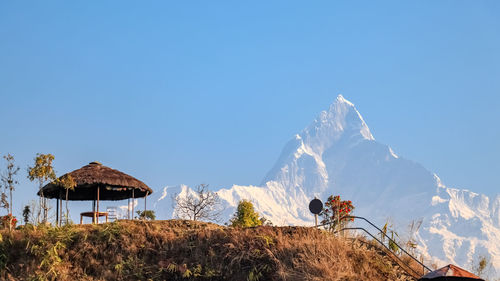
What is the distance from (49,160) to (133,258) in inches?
516

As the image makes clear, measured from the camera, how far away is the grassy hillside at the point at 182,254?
16.0m

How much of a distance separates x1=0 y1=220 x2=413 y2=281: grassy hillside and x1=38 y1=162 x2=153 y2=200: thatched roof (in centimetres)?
1276

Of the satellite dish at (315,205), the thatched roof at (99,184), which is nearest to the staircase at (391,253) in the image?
the satellite dish at (315,205)

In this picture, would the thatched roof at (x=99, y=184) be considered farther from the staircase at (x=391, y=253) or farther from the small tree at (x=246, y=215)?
the staircase at (x=391, y=253)

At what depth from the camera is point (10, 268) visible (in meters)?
18.1

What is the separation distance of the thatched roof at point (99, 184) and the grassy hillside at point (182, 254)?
12.8 m

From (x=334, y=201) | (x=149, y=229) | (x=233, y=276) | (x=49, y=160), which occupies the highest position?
(x=49, y=160)

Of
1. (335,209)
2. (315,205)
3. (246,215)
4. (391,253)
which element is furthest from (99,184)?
(391,253)

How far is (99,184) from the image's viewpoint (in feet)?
107

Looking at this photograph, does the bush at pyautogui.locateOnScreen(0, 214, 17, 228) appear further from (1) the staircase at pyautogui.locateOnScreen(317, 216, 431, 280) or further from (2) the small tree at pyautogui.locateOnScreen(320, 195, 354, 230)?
(2) the small tree at pyautogui.locateOnScreen(320, 195, 354, 230)

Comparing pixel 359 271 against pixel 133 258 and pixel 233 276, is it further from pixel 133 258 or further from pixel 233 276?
pixel 133 258

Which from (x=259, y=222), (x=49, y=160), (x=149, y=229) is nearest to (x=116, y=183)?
(x=49, y=160)

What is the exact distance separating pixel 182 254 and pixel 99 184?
16.4m

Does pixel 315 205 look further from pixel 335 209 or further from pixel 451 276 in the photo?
pixel 451 276
